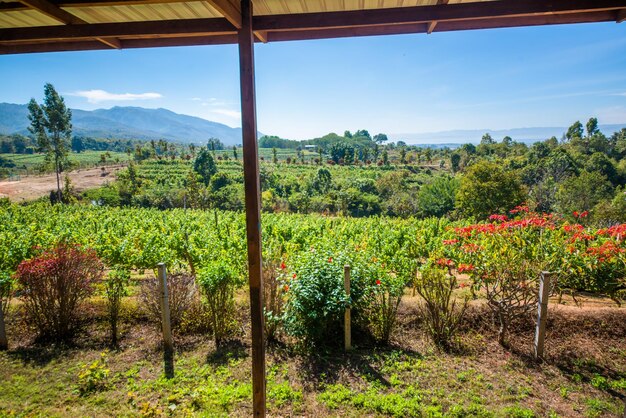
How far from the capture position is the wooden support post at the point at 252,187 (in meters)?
2.36

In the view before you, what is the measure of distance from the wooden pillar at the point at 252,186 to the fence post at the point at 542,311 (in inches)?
130

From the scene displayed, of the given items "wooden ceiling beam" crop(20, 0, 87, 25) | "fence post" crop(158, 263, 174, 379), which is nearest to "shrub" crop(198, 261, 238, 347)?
"fence post" crop(158, 263, 174, 379)

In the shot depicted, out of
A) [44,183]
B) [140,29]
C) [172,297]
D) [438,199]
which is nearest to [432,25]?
[140,29]

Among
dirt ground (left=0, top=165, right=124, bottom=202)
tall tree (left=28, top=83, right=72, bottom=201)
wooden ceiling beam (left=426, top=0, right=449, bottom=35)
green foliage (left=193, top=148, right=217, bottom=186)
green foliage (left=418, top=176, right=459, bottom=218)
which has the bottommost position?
green foliage (left=418, top=176, right=459, bottom=218)

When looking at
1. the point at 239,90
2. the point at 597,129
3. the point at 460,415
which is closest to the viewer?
the point at 239,90

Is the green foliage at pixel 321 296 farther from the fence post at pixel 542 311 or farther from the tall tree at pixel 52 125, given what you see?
the tall tree at pixel 52 125

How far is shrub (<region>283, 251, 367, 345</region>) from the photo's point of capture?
406cm

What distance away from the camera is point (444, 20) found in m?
2.60

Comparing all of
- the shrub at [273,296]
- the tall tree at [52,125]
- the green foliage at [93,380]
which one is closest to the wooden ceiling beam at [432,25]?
the shrub at [273,296]

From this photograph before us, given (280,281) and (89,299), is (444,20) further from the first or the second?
(89,299)

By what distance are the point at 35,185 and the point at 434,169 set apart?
2373 inches

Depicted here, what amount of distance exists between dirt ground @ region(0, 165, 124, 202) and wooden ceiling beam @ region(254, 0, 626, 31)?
41.5m

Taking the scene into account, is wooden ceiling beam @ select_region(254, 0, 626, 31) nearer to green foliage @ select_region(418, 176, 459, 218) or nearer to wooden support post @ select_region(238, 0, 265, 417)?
wooden support post @ select_region(238, 0, 265, 417)

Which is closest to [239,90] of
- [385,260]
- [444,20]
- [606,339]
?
[444,20]
